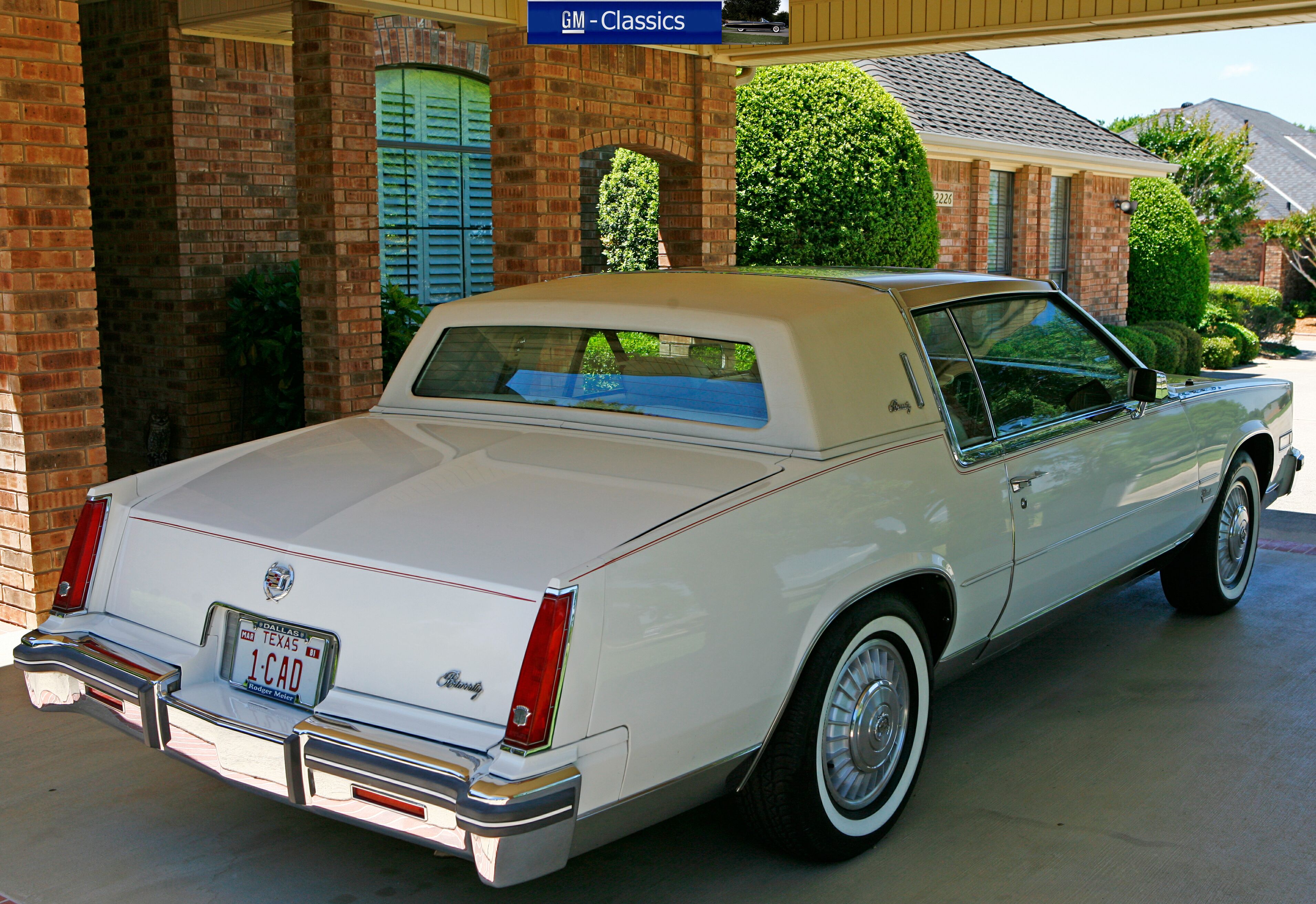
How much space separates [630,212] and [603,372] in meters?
10.6

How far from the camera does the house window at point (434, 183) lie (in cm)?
1117

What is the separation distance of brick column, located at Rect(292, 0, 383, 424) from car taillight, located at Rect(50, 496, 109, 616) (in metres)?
4.26

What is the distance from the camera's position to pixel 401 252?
1141 cm

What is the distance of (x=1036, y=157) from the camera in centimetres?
1900

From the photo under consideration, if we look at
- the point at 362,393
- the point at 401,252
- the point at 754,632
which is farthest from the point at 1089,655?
the point at 401,252

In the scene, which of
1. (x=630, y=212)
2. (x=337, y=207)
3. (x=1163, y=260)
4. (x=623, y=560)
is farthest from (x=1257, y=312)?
(x=623, y=560)

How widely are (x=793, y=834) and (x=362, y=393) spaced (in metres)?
5.39

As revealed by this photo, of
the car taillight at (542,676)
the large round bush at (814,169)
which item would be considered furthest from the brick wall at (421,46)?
the car taillight at (542,676)

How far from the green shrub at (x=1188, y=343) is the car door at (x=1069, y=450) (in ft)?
49.9

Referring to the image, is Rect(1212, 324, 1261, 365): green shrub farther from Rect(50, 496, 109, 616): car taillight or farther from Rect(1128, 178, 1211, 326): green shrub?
Rect(50, 496, 109, 616): car taillight

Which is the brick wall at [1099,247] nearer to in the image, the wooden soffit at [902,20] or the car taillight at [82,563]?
the wooden soffit at [902,20]

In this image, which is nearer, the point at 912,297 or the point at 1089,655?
the point at 912,297

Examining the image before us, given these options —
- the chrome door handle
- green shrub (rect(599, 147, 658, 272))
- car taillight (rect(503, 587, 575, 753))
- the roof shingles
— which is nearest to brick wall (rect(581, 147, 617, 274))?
green shrub (rect(599, 147, 658, 272))

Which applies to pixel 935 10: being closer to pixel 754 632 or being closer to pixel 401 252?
pixel 401 252
